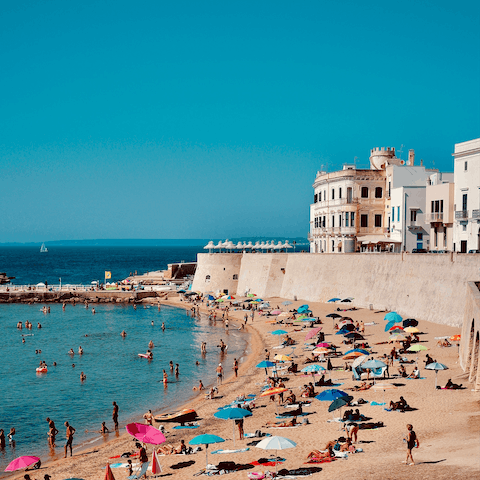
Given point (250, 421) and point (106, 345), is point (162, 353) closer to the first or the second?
point (106, 345)

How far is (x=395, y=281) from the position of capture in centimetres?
4028

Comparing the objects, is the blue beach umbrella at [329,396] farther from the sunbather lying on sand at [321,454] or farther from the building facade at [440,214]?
→ the building facade at [440,214]

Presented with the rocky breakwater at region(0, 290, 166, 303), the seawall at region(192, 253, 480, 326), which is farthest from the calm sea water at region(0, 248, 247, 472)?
the rocky breakwater at region(0, 290, 166, 303)

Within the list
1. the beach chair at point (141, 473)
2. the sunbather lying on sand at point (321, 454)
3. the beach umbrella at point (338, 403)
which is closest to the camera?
the sunbather lying on sand at point (321, 454)

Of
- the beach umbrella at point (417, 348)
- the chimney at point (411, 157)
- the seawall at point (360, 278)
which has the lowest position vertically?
the beach umbrella at point (417, 348)

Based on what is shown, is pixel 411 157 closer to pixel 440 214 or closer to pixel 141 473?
pixel 440 214

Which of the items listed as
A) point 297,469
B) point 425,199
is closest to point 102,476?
point 297,469

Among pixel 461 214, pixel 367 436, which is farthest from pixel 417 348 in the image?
pixel 461 214

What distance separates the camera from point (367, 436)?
58.5 ft

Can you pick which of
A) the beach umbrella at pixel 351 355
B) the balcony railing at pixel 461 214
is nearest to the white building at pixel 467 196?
the balcony railing at pixel 461 214

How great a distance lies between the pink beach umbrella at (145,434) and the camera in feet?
56.3

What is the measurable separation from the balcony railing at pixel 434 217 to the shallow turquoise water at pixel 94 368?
17.5 metres

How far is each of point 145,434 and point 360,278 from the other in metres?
30.1

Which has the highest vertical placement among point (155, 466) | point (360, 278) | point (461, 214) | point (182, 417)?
point (461, 214)
